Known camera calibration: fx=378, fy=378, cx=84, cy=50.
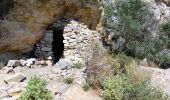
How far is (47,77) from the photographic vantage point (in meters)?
11.7

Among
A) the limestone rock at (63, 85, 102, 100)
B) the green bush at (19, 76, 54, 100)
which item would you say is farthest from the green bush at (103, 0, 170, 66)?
the green bush at (19, 76, 54, 100)

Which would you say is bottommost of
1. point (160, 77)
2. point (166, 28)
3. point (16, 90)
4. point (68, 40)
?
point (160, 77)

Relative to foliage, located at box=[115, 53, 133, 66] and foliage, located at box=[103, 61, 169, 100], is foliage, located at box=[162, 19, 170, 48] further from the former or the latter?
foliage, located at box=[103, 61, 169, 100]

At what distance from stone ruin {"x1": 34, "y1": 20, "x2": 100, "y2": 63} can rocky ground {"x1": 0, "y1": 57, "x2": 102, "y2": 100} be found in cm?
54

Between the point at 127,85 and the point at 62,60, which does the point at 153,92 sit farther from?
the point at 62,60

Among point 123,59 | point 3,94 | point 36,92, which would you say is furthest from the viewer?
point 123,59

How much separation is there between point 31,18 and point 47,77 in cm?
273

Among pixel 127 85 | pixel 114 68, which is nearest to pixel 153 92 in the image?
pixel 127 85

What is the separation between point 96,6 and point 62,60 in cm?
278

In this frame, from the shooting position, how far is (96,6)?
14.7m

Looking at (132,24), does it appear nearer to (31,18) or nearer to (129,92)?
(31,18)

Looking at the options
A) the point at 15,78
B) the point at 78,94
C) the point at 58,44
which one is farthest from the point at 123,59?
the point at 15,78

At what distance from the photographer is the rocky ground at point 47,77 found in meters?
10.4

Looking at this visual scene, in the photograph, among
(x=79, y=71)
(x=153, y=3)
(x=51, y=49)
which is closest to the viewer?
(x=79, y=71)
